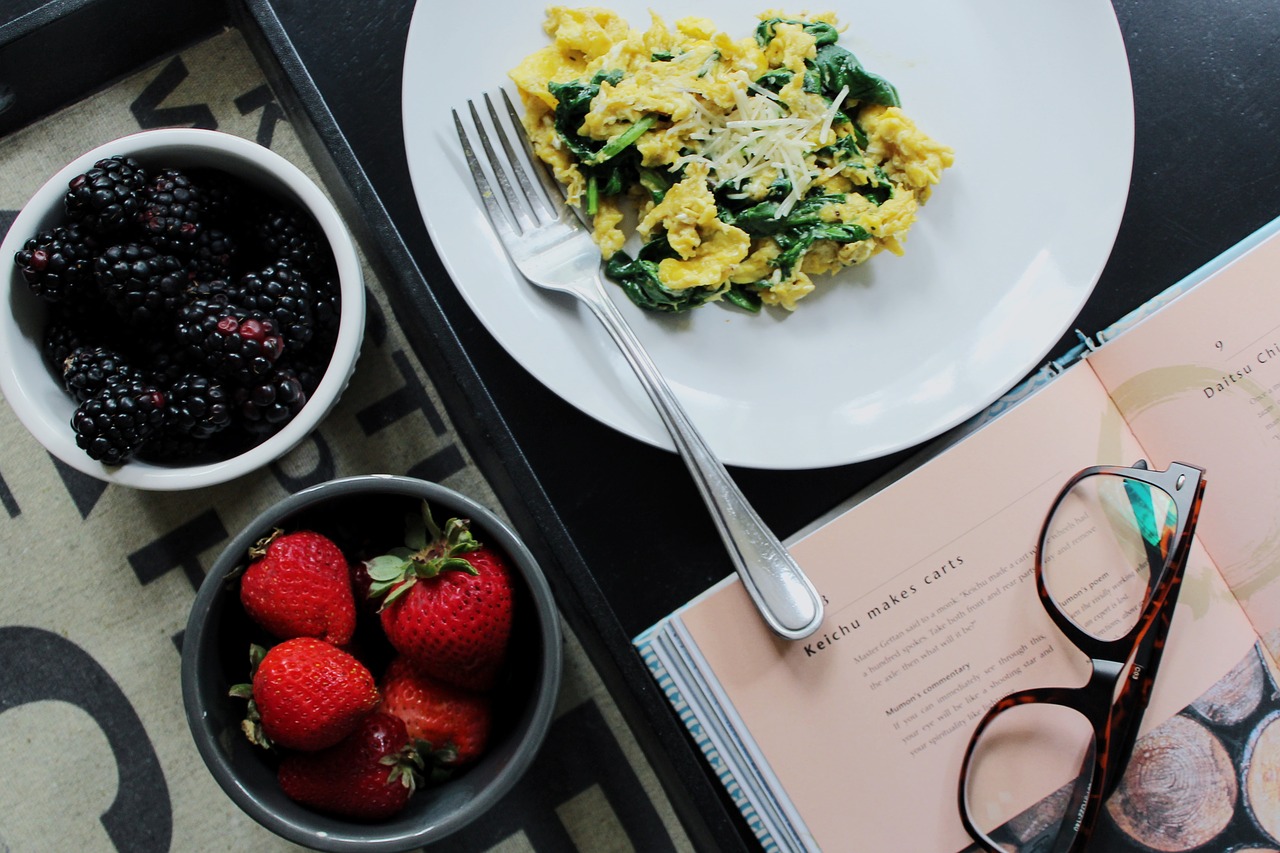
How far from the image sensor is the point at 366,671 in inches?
32.6

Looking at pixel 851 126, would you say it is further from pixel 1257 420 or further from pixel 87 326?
pixel 87 326

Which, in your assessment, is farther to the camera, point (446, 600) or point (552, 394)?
point (552, 394)

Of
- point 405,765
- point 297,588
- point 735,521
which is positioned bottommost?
point 405,765

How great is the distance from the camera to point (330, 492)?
811 mm

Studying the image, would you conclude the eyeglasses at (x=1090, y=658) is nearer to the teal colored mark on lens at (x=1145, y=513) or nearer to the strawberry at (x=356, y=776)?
the teal colored mark on lens at (x=1145, y=513)

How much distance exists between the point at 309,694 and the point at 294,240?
41 cm

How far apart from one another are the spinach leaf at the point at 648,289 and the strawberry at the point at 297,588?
1.23ft

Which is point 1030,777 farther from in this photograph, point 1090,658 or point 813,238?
point 813,238

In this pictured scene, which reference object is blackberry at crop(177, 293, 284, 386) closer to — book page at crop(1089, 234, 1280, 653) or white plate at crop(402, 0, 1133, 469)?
white plate at crop(402, 0, 1133, 469)

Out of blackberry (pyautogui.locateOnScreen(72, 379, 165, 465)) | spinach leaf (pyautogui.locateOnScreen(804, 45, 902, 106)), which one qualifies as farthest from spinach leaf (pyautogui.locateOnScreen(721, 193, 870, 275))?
blackberry (pyautogui.locateOnScreen(72, 379, 165, 465))

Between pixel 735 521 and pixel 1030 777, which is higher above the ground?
pixel 735 521

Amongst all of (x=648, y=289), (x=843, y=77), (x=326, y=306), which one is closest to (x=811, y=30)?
(x=843, y=77)

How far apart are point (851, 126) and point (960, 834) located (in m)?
0.71

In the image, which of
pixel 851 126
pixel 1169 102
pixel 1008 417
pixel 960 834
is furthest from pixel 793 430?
pixel 1169 102
